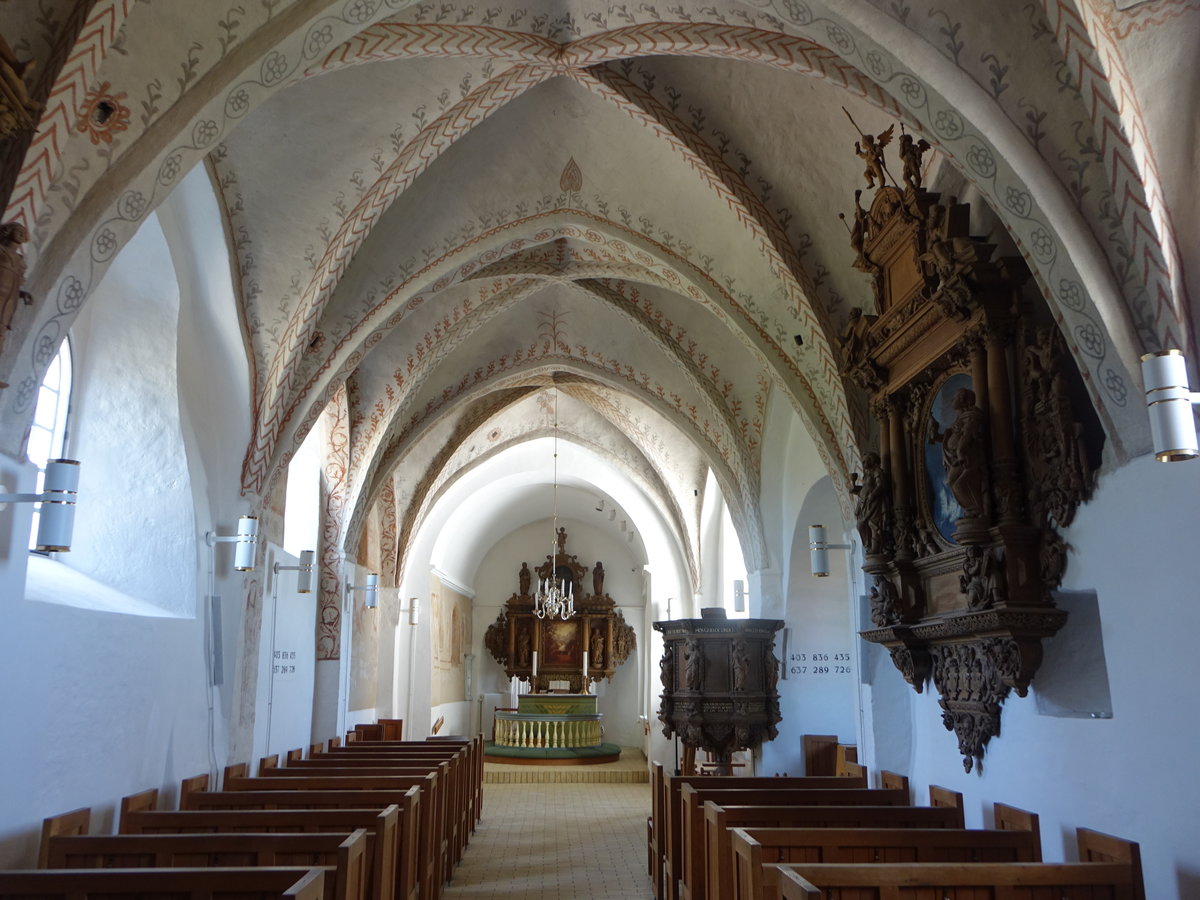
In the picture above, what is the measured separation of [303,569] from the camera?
889cm

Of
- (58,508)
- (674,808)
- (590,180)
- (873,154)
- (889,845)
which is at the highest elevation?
(590,180)

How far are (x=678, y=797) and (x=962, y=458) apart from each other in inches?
133

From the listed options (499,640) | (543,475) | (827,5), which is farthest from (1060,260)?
(499,640)

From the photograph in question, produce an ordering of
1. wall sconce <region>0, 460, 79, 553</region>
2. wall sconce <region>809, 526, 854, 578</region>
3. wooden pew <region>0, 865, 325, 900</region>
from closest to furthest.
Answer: wooden pew <region>0, 865, 325, 900</region>, wall sconce <region>0, 460, 79, 553</region>, wall sconce <region>809, 526, 854, 578</region>

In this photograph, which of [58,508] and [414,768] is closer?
[58,508]

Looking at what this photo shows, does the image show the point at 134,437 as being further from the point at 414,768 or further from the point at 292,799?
the point at 414,768

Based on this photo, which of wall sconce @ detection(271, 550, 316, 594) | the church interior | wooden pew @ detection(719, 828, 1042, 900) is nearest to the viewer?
the church interior

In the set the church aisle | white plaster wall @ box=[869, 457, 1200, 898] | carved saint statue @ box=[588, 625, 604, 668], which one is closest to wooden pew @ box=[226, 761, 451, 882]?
the church aisle

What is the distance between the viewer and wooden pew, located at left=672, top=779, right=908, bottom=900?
570cm

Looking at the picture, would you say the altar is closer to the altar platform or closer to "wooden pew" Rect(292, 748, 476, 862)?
the altar platform

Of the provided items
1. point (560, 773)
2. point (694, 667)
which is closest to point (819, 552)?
point (694, 667)

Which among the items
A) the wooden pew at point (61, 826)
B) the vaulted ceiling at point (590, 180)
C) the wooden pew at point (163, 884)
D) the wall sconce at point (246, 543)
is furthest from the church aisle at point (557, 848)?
the wooden pew at point (163, 884)

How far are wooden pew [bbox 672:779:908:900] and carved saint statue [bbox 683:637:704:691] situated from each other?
3.53 meters

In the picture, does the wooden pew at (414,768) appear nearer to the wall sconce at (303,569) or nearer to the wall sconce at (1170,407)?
the wall sconce at (303,569)
